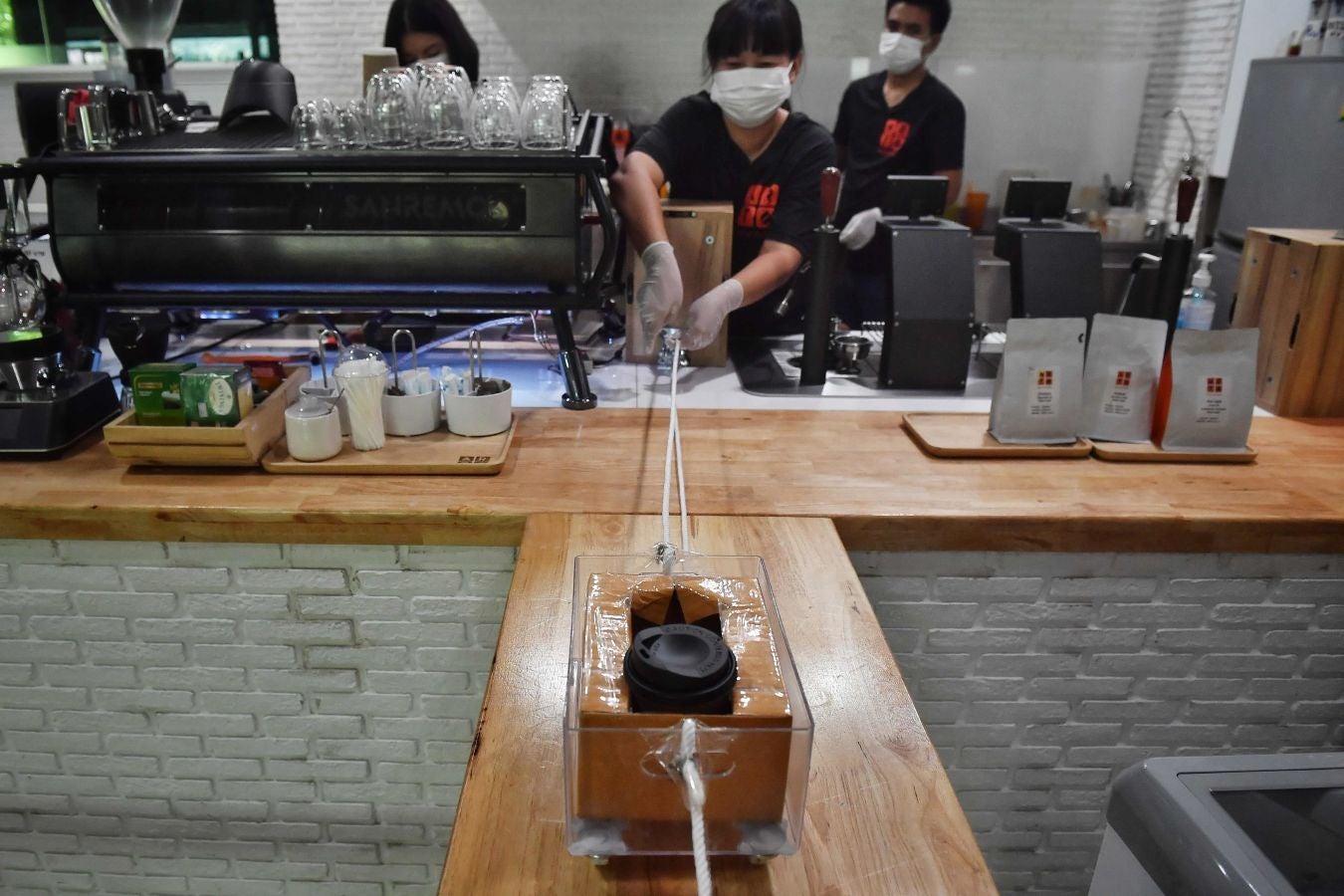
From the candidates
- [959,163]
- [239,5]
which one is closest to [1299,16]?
[959,163]

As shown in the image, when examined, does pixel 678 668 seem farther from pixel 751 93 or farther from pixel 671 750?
pixel 751 93

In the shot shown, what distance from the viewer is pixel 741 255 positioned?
2.46m

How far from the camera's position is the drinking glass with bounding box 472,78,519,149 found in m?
1.80

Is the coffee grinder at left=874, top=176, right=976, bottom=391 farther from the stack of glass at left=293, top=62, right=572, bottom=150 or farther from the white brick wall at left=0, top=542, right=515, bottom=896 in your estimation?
the white brick wall at left=0, top=542, right=515, bottom=896

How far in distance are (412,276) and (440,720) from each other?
866 millimetres

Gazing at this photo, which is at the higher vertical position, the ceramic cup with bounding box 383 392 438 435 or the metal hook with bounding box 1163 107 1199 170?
the metal hook with bounding box 1163 107 1199 170

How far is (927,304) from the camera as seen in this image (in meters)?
2.01

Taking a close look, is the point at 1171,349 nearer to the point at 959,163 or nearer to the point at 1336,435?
the point at 1336,435

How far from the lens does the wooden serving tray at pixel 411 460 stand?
1619 millimetres

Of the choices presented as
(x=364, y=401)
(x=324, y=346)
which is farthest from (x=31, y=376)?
(x=364, y=401)

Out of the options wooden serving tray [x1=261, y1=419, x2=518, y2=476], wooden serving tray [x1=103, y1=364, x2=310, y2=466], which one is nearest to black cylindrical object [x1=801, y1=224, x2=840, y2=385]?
wooden serving tray [x1=261, y1=419, x2=518, y2=476]

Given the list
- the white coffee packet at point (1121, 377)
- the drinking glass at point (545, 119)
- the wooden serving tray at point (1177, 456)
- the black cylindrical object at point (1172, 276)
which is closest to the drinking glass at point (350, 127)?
the drinking glass at point (545, 119)

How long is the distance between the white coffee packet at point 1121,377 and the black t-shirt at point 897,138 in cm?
194

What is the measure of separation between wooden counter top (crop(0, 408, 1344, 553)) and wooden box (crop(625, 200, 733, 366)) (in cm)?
56
